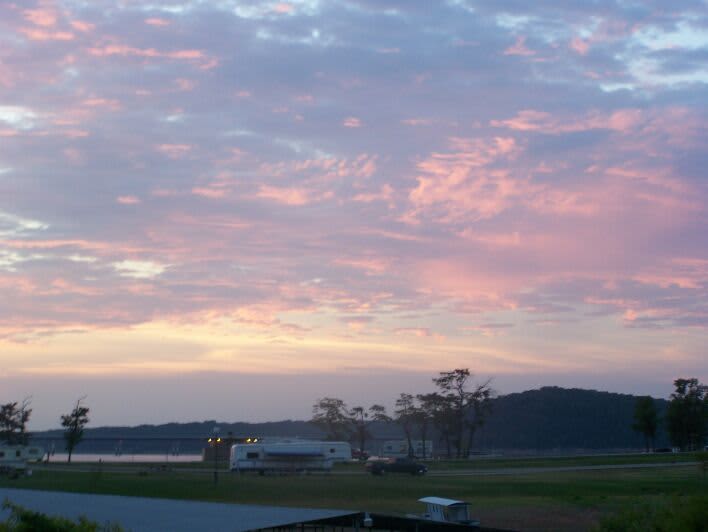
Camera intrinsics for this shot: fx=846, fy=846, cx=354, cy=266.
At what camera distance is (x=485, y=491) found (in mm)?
55906

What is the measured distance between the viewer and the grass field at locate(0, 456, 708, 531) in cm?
→ 4119

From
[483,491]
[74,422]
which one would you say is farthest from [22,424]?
[483,491]

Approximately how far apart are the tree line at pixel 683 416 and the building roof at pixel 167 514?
107240 mm

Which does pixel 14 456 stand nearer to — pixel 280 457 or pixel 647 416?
pixel 280 457

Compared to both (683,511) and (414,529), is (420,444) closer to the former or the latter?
(414,529)

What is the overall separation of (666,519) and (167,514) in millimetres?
14502

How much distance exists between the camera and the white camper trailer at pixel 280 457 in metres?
84.5

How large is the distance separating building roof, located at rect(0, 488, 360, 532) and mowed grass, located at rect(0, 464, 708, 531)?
13.9 meters

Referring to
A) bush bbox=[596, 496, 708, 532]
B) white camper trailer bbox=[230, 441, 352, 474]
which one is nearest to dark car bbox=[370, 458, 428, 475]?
white camper trailer bbox=[230, 441, 352, 474]

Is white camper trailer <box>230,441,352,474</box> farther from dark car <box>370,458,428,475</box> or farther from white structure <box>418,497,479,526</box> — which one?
white structure <box>418,497,479,526</box>

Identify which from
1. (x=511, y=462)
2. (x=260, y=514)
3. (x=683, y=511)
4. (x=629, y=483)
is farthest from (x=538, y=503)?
(x=511, y=462)

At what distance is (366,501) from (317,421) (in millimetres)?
108578

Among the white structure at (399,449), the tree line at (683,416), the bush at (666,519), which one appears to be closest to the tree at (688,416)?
the tree line at (683,416)

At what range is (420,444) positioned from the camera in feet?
516
